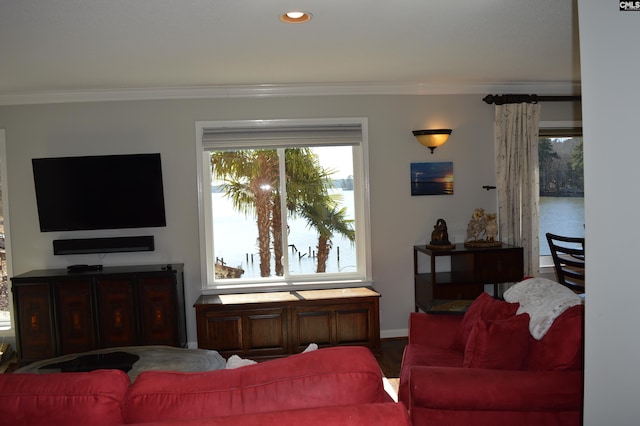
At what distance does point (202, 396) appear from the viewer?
149cm

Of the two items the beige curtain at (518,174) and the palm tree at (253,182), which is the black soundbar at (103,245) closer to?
the palm tree at (253,182)

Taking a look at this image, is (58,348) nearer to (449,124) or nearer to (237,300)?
(237,300)

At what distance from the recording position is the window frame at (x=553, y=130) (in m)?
5.31

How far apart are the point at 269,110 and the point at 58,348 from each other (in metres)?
2.83

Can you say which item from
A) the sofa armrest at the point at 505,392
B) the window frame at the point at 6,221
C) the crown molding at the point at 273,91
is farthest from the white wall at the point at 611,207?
the window frame at the point at 6,221

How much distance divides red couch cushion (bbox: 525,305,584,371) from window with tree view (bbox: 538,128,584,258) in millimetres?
3245

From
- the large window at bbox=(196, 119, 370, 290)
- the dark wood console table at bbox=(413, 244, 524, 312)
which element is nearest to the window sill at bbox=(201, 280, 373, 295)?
the large window at bbox=(196, 119, 370, 290)

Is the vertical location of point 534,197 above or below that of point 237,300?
above

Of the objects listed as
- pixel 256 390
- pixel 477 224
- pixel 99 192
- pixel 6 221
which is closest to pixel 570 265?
pixel 477 224

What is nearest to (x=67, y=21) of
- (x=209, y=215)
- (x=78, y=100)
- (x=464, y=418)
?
(x=78, y=100)

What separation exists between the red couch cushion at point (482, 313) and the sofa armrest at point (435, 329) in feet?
0.24

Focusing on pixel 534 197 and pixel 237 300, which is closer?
pixel 237 300

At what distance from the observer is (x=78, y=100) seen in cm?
484

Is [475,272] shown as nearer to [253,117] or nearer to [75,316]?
[253,117]
